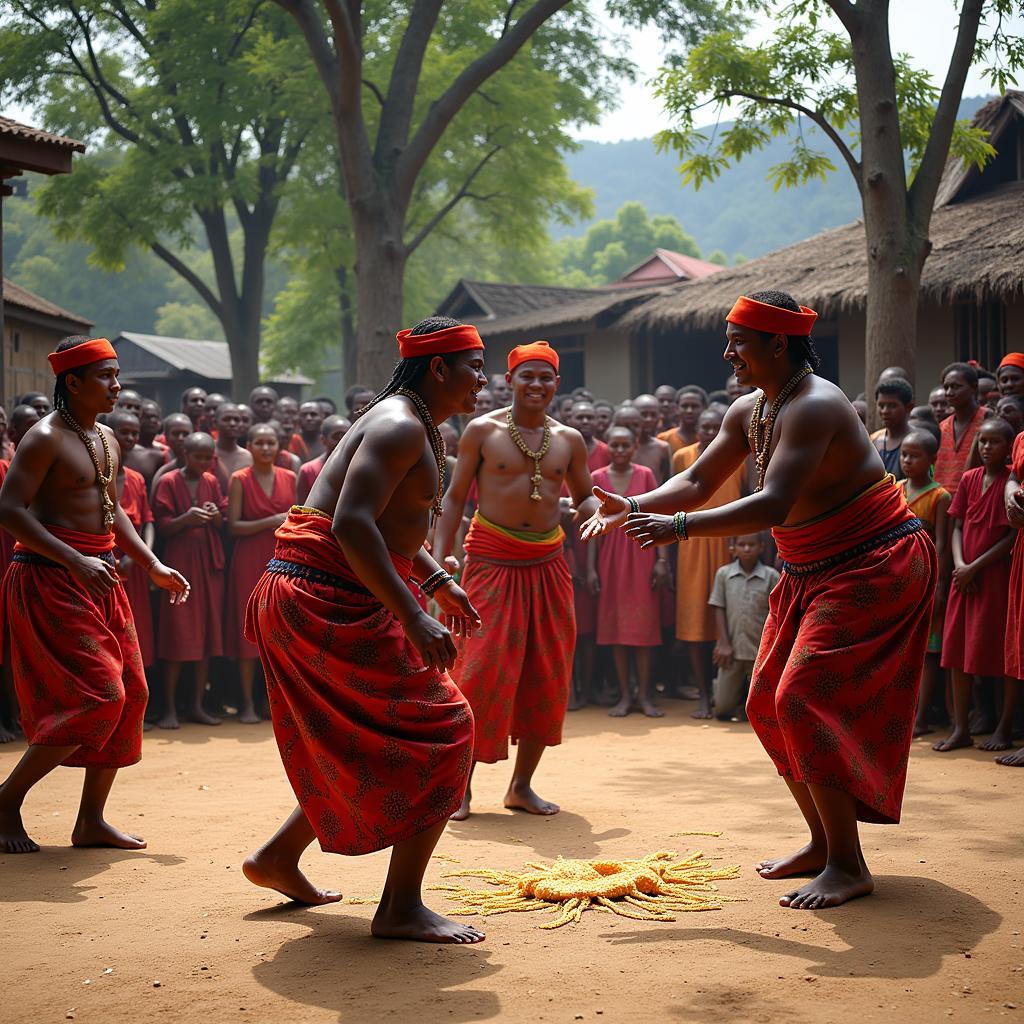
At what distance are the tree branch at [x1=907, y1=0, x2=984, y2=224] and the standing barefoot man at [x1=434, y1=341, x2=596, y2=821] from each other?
17.3 ft

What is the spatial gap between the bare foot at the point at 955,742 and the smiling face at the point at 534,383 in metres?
3.38

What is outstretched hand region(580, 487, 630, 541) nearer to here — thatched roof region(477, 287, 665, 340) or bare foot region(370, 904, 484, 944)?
bare foot region(370, 904, 484, 944)

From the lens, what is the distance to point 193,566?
32.2ft

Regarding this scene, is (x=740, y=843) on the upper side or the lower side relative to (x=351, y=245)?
lower

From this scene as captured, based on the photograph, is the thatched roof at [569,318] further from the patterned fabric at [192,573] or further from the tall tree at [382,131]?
the patterned fabric at [192,573]

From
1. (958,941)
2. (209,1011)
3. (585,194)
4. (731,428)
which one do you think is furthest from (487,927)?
(585,194)

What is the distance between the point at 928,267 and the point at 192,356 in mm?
27193

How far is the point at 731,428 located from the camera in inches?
204

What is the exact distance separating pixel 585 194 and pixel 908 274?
68.8 ft

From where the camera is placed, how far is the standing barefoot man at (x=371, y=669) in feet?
13.5

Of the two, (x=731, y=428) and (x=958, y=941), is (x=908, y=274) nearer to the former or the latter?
(x=731, y=428)

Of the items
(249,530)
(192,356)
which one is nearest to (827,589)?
(249,530)

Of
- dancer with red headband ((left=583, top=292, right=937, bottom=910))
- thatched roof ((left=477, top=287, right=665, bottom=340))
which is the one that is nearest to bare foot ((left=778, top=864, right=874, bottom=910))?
dancer with red headband ((left=583, top=292, right=937, bottom=910))

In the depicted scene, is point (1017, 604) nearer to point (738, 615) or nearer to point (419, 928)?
point (738, 615)
